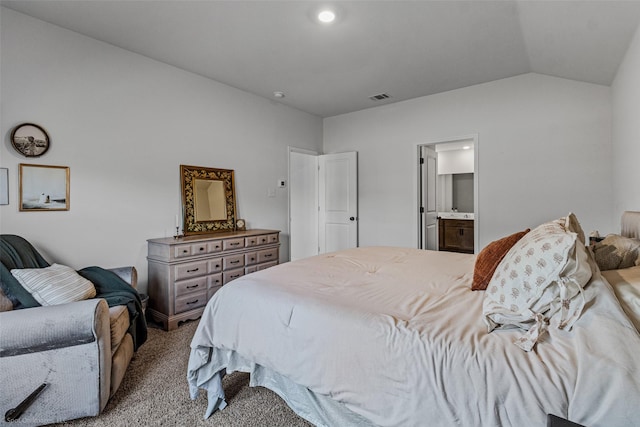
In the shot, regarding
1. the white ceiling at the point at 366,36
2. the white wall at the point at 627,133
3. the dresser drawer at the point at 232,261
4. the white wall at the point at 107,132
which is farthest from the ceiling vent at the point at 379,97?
the dresser drawer at the point at 232,261

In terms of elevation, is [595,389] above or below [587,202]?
below

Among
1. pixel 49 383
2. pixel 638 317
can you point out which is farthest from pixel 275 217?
pixel 638 317

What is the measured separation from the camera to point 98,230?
2.90m

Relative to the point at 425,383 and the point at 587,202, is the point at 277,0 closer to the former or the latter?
the point at 425,383

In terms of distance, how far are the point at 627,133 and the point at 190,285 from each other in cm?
408

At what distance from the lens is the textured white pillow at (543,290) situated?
1.10 m

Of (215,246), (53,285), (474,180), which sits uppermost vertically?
(474,180)

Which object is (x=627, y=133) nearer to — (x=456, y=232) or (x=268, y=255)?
(x=268, y=255)

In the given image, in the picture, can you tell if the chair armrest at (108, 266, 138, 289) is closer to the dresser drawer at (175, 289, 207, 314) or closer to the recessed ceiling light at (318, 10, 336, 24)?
the dresser drawer at (175, 289, 207, 314)

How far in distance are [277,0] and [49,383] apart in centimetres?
276

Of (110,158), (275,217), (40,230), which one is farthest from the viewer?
(275,217)

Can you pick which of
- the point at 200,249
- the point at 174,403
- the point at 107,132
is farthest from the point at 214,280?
the point at 107,132

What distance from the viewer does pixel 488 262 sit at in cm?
168

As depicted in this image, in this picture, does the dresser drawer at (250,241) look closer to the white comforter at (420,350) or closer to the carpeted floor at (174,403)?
the carpeted floor at (174,403)
